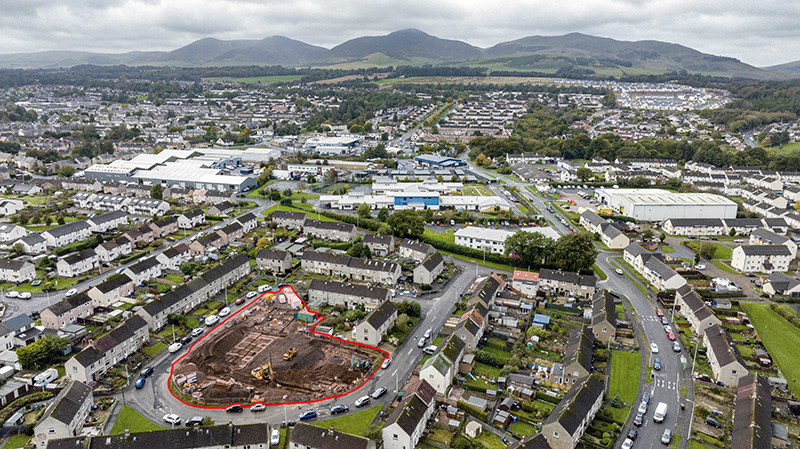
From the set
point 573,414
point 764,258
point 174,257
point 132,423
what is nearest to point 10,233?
point 174,257

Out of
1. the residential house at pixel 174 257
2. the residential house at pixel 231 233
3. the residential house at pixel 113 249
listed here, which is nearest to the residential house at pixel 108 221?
the residential house at pixel 113 249

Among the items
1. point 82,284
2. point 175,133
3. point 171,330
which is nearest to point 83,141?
point 175,133

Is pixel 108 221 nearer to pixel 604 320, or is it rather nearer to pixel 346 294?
pixel 346 294

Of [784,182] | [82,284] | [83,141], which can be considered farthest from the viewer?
[83,141]

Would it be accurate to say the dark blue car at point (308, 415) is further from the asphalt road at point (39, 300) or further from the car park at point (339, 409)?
the asphalt road at point (39, 300)

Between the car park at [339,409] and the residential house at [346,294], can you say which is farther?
the residential house at [346,294]

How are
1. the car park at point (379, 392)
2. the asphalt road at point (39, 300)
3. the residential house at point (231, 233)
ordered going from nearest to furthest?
the car park at point (379, 392)
the asphalt road at point (39, 300)
the residential house at point (231, 233)

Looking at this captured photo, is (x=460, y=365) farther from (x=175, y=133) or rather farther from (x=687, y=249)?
(x=175, y=133)

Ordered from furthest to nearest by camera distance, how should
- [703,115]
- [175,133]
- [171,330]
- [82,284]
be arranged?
1. [703,115]
2. [175,133]
3. [82,284]
4. [171,330]
